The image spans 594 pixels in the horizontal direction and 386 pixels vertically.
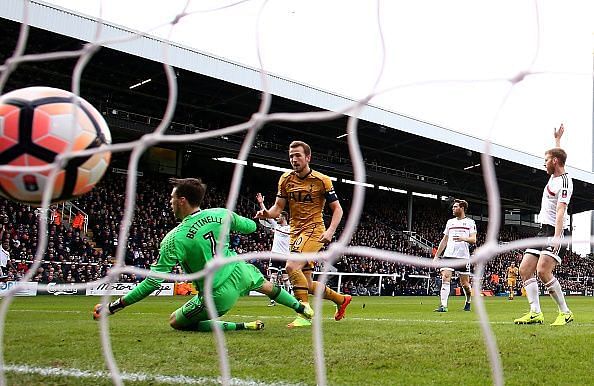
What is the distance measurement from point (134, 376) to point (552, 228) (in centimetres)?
454

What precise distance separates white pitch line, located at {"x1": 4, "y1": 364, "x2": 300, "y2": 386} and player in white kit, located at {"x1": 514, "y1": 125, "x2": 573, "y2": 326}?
3.79 m

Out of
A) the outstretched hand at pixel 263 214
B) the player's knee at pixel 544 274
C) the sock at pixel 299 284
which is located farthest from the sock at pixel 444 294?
the outstretched hand at pixel 263 214

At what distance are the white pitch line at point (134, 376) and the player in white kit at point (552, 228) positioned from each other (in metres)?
3.79

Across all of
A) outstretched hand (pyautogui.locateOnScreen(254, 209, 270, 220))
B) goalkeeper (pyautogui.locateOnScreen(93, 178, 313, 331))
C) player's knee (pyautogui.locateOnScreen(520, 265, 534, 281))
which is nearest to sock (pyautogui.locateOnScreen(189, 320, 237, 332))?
goalkeeper (pyautogui.locateOnScreen(93, 178, 313, 331))

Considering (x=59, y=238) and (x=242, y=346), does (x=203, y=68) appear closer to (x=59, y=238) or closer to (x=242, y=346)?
(x=59, y=238)

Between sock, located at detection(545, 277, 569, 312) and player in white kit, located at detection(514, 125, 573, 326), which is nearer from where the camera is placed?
player in white kit, located at detection(514, 125, 573, 326)

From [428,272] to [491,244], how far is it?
24050 millimetres

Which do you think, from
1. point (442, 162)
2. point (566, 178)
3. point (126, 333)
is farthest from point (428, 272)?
point (126, 333)

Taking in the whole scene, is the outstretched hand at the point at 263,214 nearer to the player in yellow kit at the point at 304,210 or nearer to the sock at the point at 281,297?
the player in yellow kit at the point at 304,210

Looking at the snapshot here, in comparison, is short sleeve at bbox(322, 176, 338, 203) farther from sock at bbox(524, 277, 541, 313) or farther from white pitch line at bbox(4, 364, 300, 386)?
white pitch line at bbox(4, 364, 300, 386)

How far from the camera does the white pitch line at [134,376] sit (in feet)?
9.46

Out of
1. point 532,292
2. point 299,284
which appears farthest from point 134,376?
point 532,292

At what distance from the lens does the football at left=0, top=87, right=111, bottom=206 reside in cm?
325

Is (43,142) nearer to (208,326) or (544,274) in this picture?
(208,326)
